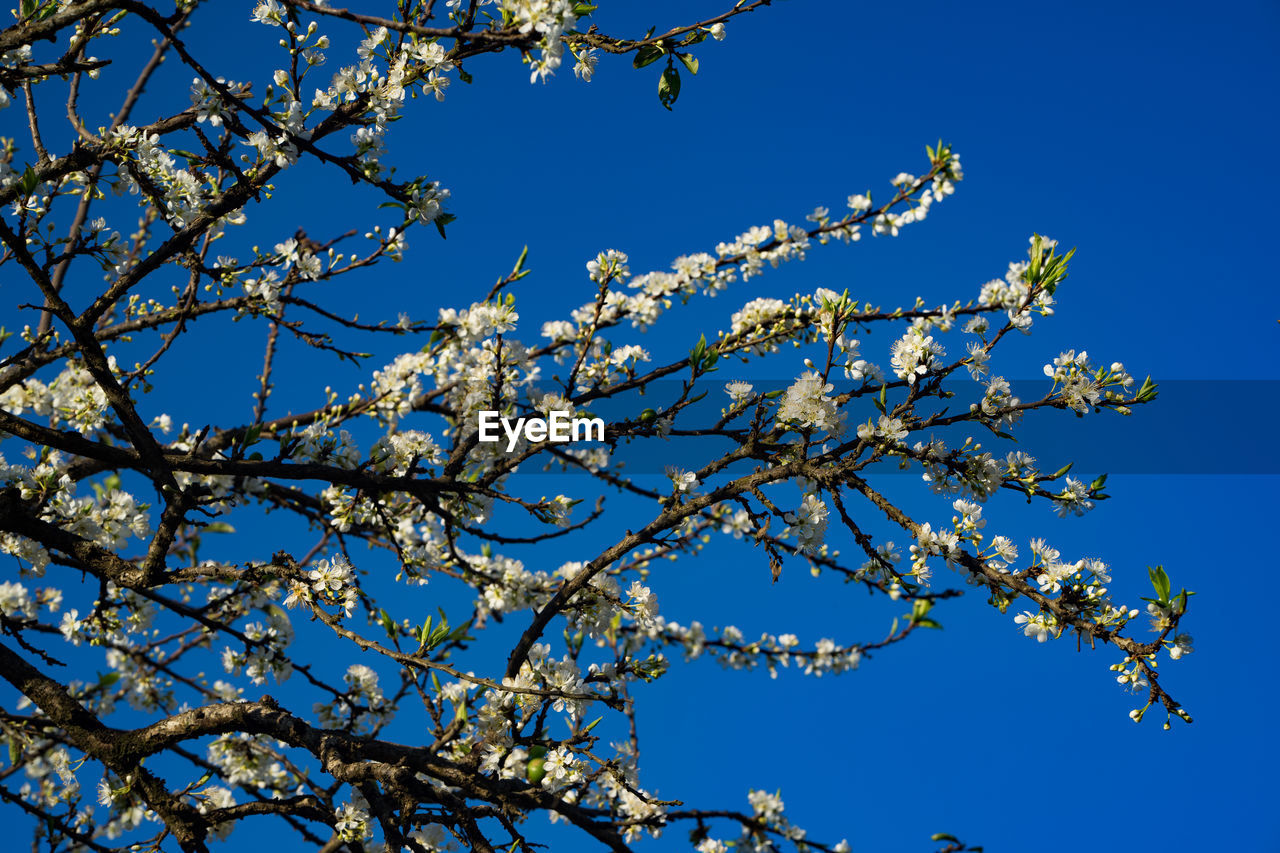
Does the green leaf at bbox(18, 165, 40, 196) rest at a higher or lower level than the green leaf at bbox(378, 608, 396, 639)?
higher

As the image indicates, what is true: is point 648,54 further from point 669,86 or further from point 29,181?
point 29,181

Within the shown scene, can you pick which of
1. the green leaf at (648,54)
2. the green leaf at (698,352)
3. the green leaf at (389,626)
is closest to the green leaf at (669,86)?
the green leaf at (648,54)

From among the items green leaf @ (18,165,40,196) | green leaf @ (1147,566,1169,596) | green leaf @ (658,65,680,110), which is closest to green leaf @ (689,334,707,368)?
green leaf @ (658,65,680,110)

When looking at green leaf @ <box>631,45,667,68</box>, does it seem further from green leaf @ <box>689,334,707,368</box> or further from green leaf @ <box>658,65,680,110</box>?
green leaf @ <box>689,334,707,368</box>

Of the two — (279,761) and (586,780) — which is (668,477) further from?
(279,761)

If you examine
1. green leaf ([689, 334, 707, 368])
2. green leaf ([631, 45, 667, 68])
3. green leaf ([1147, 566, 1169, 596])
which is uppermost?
green leaf ([631, 45, 667, 68])

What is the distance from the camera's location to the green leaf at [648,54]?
2.70 m

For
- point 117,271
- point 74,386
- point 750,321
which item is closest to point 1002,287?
point 750,321

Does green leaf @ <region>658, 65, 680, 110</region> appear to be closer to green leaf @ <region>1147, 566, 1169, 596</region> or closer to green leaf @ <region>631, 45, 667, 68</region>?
green leaf @ <region>631, 45, 667, 68</region>

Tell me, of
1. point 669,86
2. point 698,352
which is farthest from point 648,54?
point 698,352

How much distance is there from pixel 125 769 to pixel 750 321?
3120 millimetres

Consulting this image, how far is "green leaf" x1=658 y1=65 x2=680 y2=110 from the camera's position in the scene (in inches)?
110

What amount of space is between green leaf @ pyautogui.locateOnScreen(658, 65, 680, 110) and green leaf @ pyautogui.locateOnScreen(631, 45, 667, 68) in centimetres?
8

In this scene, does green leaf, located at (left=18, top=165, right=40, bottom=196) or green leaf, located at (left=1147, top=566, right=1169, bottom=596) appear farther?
green leaf, located at (left=18, top=165, right=40, bottom=196)
